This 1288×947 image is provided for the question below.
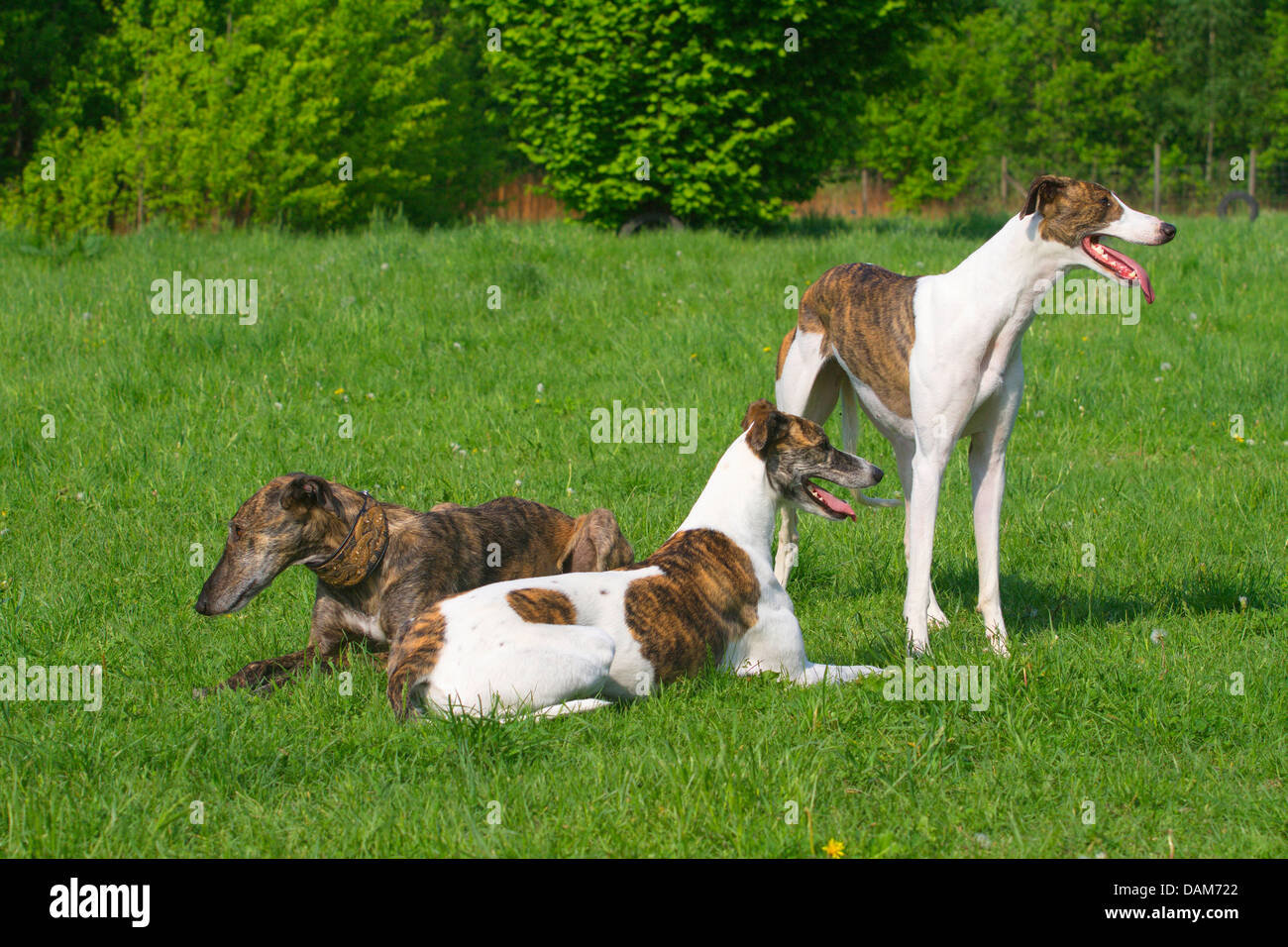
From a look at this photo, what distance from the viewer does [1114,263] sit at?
5145 millimetres

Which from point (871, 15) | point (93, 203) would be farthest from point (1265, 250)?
point (93, 203)

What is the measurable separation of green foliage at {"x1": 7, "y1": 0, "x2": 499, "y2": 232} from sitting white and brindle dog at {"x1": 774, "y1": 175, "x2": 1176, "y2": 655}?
15.0m

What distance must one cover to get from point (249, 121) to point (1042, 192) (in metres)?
18.0

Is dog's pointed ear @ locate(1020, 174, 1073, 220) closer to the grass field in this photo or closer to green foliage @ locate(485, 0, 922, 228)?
the grass field

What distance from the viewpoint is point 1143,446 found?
902 centimetres

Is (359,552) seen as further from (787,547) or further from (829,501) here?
(787,547)

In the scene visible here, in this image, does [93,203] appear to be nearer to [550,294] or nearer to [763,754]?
[550,294]

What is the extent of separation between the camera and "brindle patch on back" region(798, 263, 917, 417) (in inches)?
225

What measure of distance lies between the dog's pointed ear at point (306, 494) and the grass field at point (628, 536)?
0.75 meters

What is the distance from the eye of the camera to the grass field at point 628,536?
3.87 m

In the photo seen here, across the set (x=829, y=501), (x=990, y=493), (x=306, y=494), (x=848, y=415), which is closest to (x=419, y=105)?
(x=848, y=415)

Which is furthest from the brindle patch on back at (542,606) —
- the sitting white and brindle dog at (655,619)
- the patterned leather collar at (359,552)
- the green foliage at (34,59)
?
the green foliage at (34,59)

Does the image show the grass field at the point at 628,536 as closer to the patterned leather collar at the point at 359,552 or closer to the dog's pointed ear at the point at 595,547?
the patterned leather collar at the point at 359,552

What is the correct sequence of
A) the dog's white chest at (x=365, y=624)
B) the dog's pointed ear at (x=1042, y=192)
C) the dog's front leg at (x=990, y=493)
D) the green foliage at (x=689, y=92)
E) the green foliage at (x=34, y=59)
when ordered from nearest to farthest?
the dog's pointed ear at (x=1042, y=192)
the dog's white chest at (x=365, y=624)
the dog's front leg at (x=990, y=493)
the green foliage at (x=689, y=92)
the green foliage at (x=34, y=59)
